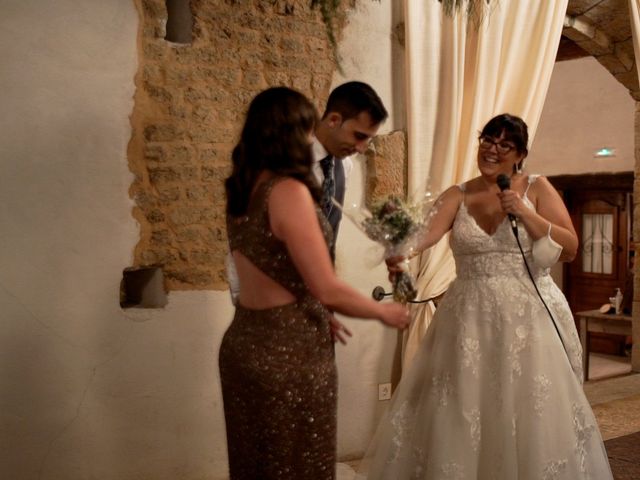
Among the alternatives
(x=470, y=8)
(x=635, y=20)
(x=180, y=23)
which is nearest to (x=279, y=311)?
(x=180, y=23)

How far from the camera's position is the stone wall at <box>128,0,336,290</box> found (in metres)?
3.35

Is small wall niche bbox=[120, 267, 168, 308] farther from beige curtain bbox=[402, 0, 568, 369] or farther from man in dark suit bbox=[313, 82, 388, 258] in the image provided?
beige curtain bbox=[402, 0, 568, 369]

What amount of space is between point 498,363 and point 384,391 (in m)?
1.26

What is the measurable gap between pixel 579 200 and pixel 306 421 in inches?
331

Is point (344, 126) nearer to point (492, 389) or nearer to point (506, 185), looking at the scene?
point (506, 185)

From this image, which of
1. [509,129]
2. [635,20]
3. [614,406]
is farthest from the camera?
[635,20]

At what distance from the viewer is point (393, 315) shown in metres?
1.92

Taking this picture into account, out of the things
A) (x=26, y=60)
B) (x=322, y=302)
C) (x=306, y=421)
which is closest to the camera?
(x=322, y=302)

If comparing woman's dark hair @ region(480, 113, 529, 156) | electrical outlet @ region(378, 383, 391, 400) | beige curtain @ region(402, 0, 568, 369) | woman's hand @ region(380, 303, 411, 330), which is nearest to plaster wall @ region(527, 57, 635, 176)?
beige curtain @ region(402, 0, 568, 369)

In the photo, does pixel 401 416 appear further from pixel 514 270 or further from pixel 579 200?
pixel 579 200

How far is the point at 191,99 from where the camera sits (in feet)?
11.3

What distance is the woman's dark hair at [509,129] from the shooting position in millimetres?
2994

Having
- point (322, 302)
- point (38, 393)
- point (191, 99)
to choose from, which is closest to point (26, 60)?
point (191, 99)

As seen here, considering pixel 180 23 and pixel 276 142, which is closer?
pixel 276 142
